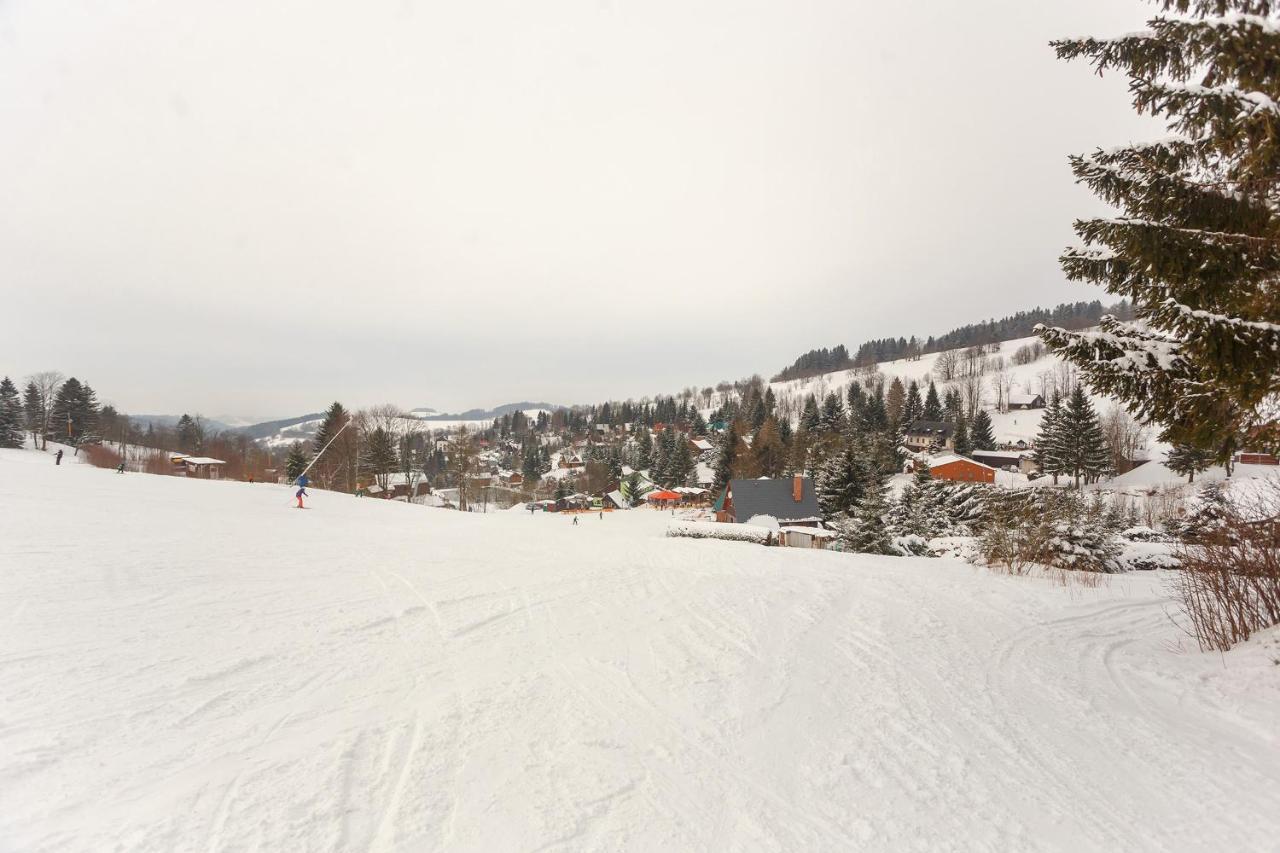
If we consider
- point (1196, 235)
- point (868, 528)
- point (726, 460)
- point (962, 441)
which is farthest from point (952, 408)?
point (1196, 235)

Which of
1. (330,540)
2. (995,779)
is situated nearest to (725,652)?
(995,779)

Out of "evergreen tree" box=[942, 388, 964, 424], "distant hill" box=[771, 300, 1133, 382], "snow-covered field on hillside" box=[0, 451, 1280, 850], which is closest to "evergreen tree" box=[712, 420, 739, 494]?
"evergreen tree" box=[942, 388, 964, 424]

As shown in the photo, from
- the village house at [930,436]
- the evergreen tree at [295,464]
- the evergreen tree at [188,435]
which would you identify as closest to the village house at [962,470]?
the village house at [930,436]

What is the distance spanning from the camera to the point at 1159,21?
472cm

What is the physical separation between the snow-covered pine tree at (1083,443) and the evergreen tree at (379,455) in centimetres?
6360

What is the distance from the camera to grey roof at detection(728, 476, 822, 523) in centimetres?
3606

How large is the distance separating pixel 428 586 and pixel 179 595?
2.76 metres

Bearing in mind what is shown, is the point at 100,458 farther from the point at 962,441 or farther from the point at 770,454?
the point at 962,441

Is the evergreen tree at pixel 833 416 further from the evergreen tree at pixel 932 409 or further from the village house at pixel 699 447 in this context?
the village house at pixel 699 447

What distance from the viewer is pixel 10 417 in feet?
164

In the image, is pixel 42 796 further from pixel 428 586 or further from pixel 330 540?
pixel 330 540

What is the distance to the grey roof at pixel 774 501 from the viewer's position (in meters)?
36.1

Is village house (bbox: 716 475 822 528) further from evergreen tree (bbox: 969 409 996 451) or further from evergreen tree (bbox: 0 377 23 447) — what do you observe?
evergreen tree (bbox: 0 377 23 447)

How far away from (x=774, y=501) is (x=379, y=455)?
115 feet
